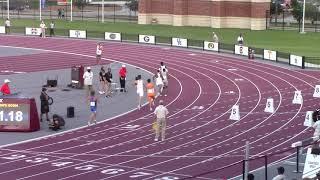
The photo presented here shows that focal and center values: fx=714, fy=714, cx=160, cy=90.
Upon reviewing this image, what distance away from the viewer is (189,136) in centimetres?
2569

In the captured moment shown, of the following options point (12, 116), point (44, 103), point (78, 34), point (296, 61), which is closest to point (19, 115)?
point (12, 116)

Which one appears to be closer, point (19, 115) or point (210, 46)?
point (19, 115)

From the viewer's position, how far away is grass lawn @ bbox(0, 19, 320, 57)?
64.2 metres

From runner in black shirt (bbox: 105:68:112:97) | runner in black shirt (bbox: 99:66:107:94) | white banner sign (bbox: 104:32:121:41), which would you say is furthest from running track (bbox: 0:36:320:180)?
white banner sign (bbox: 104:32:121:41)

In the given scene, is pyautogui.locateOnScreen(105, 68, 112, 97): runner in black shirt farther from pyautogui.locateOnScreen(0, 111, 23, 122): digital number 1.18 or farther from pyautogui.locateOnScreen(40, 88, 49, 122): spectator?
pyautogui.locateOnScreen(0, 111, 23, 122): digital number 1.18

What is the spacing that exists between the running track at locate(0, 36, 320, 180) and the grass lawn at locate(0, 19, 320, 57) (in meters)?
17.5

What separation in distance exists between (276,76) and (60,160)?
24542mm

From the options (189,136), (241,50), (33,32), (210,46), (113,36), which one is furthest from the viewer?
(33,32)

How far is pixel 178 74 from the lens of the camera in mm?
45062

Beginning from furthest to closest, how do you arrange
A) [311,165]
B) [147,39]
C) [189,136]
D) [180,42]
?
[147,39] → [180,42] → [189,136] → [311,165]

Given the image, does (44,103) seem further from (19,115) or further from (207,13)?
(207,13)

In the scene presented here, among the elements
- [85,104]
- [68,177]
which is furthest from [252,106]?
[68,177]

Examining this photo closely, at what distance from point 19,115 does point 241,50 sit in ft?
105

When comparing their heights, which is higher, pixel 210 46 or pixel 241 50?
pixel 210 46
